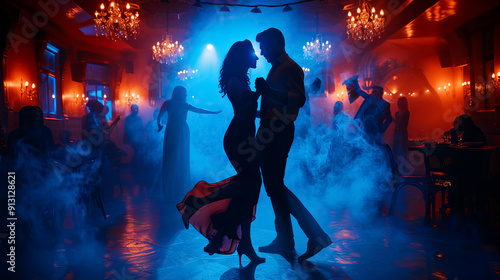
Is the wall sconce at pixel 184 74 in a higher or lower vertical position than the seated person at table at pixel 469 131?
higher

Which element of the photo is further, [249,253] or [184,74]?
[184,74]

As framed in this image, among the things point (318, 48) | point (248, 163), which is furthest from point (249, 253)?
point (318, 48)

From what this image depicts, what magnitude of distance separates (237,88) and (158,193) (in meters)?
4.59

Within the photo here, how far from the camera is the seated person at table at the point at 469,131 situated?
5223 mm

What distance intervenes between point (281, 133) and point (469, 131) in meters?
3.88

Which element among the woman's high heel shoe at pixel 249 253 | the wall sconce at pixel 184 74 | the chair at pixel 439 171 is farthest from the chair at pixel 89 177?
the wall sconce at pixel 184 74

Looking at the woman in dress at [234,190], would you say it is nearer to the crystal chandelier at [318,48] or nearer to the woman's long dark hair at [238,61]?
the woman's long dark hair at [238,61]

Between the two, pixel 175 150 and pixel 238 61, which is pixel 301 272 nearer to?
pixel 238 61

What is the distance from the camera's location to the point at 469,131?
5.27m

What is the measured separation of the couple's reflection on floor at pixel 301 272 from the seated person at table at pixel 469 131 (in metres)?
3.70

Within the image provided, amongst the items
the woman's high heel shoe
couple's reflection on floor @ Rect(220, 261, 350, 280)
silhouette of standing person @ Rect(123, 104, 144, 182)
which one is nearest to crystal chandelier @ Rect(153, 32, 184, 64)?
silhouette of standing person @ Rect(123, 104, 144, 182)

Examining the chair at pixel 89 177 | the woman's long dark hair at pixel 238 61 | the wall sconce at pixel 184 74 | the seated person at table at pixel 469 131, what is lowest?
the chair at pixel 89 177

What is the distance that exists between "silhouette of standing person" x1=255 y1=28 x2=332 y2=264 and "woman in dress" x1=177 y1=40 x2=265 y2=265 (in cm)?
11

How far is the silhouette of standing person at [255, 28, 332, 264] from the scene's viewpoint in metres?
2.96
